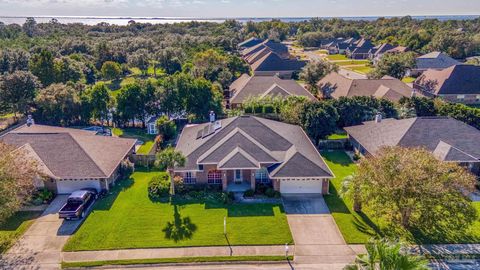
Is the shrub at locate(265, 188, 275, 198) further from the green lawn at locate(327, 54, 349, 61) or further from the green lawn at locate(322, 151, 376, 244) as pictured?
the green lawn at locate(327, 54, 349, 61)

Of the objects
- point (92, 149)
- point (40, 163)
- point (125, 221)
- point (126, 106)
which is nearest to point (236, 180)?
point (125, 221)

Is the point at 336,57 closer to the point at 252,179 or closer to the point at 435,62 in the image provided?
the point at 435,62

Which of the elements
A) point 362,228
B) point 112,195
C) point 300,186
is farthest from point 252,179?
point 112,195

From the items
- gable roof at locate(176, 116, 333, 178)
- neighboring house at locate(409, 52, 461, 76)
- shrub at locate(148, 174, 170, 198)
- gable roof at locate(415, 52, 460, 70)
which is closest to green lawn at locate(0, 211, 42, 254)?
shrub at locate(148, 174, 170, 198)

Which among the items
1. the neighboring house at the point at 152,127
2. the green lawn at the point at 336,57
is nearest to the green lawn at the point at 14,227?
the neighboring house at the point at 152,127

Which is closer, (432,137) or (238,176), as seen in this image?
(238,176)

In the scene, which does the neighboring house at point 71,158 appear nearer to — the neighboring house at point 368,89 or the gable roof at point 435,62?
the neighboring house at point 368,89

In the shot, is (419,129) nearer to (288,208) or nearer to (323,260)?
(288,208)
